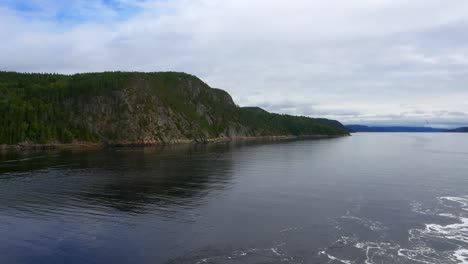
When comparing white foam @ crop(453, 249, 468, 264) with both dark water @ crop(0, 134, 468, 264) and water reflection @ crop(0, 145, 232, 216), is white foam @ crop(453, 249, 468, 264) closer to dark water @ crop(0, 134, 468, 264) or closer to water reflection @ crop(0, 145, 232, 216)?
dark water @ crop(0, 134, 468, 264)

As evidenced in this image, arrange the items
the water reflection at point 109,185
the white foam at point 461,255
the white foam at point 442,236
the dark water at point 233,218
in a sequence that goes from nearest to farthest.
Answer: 1. the white foam at point 461,255
2. the white foam at point 442,236
3. the dark water at point 233,218
4. the water reflection at point 109,185

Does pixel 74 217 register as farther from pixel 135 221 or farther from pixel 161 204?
pixel 161 204

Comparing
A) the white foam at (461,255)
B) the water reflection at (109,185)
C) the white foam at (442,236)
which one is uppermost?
the water reflection at (109,185)

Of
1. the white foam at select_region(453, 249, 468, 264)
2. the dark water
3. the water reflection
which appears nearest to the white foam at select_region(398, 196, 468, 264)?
the white foam at select_region(453, 249, 468, 264)

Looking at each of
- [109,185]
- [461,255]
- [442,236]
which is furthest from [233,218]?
[109,185]

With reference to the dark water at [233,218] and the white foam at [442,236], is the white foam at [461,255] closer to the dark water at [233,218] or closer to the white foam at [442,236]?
the white foam at [442,236]

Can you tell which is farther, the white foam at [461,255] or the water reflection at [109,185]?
the water reflection at [109,185]

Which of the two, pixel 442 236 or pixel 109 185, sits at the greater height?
pixel 109 185

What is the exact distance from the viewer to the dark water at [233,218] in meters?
34.1

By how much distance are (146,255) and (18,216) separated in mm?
21974

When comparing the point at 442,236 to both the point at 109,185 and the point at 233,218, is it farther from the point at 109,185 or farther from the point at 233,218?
the point at 109,185

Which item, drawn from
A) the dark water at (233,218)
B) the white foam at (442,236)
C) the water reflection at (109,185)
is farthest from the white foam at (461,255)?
the water reflection at (109,185)

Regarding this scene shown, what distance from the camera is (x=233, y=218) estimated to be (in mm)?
46000

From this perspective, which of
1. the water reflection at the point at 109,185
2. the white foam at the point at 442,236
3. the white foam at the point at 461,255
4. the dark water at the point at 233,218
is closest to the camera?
the white foam at the point at 461,255
